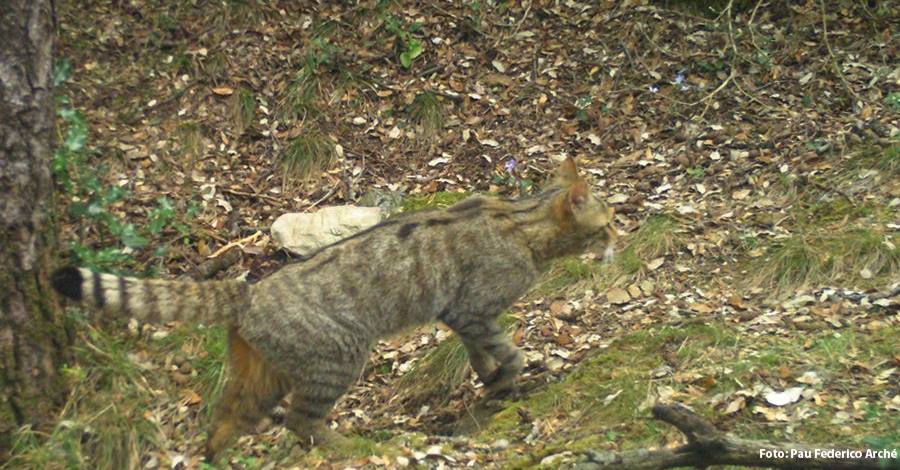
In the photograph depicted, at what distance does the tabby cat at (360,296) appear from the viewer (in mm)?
6840

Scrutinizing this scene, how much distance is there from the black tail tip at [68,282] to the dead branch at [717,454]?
3.34m

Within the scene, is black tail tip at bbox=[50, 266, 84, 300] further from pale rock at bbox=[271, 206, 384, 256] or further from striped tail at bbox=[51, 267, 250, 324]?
pale rock at bbox=[271, 206, 384, 256]

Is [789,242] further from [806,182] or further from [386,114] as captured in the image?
[386,114]

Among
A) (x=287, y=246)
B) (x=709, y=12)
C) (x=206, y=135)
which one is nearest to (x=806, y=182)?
(x=709, y=12)

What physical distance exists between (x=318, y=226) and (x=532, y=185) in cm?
237

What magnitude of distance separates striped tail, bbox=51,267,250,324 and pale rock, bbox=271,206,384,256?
297 centimetres

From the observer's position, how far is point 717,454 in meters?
5.36

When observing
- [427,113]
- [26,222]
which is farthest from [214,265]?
[427,113]

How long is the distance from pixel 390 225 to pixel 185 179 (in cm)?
420

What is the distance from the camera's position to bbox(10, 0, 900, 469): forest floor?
7.27 metres

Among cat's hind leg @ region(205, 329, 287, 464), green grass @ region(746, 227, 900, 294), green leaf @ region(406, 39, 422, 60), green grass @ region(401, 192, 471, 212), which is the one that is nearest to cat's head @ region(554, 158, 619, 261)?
green grass @ region(746, 227, 900, 294)

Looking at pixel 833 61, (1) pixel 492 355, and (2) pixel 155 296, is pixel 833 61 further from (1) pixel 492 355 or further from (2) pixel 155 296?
(2) pixel 155 296

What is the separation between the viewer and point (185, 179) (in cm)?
1099

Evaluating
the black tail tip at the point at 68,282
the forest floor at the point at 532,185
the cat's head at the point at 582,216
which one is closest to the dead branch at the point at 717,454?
the forest floor at the point at 532,185
